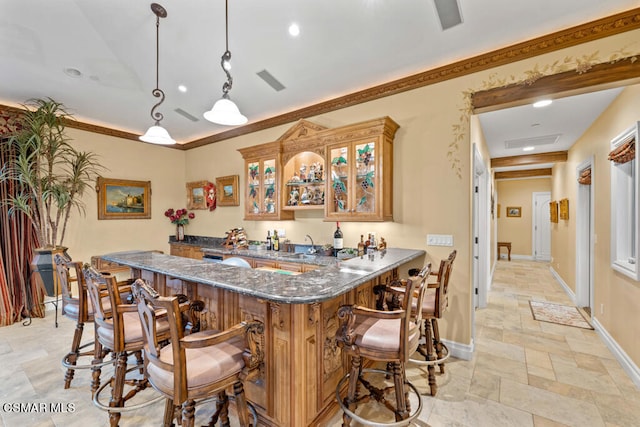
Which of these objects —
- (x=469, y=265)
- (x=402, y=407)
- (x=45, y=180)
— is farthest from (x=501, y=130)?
(x=45, y=180)

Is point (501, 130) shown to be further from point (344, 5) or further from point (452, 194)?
point (344, 5)

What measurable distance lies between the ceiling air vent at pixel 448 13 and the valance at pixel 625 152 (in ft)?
6.71

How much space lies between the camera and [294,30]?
269cm

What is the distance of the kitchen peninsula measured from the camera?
5.31ft

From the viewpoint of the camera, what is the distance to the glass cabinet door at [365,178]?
3211mm

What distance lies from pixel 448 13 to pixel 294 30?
1398mm

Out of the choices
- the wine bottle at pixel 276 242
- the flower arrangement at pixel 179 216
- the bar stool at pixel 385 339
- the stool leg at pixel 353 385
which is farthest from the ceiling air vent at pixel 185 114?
the stool leg at pixel 353 385

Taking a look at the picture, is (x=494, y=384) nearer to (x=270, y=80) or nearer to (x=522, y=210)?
(x=270, y=80)

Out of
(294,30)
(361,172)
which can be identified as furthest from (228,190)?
(294,30)

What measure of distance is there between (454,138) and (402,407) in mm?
2559

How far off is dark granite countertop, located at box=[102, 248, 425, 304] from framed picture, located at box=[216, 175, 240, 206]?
256cm

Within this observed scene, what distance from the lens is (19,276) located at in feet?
12.7

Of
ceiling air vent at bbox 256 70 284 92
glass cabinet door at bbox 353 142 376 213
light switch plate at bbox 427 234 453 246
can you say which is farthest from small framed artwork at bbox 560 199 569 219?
ceiling air vent at bbox 256 70 284 92

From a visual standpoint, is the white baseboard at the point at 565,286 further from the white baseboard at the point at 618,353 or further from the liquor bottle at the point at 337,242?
the liquor bottle at the point at 337,242
